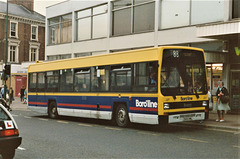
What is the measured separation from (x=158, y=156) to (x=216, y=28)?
9631 mm

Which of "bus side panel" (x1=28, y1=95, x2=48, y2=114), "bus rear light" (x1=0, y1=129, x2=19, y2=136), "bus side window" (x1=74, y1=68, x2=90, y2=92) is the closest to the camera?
"bus rear light" (x1=0, y1=129, x2=19, y2=136)

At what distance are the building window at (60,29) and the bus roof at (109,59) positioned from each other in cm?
1194

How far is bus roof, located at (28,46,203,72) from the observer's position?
38.4 ft

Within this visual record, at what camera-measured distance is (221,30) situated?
15.3 metres

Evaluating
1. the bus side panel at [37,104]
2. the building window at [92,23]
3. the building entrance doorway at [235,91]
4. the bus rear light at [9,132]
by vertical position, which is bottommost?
the bus side panel at [37,104]

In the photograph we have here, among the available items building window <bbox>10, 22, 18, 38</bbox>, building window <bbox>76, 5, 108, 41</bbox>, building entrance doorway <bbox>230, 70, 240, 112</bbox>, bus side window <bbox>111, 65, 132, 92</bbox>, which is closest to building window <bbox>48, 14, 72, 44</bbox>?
building window <bbox>76, 5, 108, 41</bbox>

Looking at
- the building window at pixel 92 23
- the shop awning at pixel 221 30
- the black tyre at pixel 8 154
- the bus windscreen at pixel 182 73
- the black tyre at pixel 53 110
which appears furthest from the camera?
the building window at pixel 92 23

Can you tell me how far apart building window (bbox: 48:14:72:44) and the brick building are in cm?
1802

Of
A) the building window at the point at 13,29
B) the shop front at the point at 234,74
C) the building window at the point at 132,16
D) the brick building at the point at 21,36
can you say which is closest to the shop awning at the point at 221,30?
the shop front at the point at 234,74

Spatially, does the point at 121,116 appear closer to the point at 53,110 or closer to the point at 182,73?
the point at 182,73

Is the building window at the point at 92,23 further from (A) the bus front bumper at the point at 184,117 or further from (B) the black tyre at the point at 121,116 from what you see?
(A) the bus front bumper at the point at 184,117

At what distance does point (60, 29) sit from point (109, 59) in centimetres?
1887

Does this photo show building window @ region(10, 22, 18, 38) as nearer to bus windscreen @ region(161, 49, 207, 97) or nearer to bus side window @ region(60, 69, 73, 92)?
bus side window @ region(60, 69, 73, 92)

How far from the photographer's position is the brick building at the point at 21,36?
5034cm
